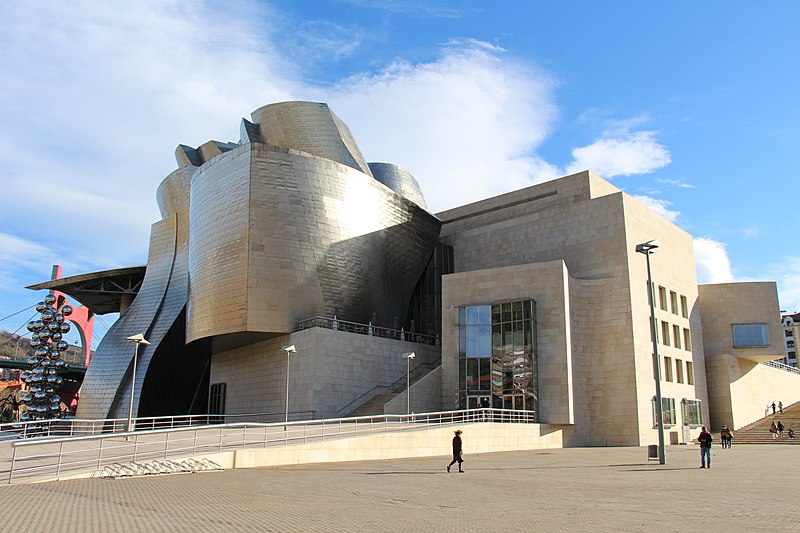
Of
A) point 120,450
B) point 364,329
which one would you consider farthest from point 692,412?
point 120,450

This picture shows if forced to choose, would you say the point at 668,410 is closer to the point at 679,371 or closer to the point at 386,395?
the point at 679,371

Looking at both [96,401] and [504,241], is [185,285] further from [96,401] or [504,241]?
[504,241]

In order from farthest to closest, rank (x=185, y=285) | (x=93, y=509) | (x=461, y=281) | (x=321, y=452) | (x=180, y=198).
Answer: (x=180, y=198), (x=185, y=285), (x=461, y=281), (x=321, y=452), (x=93, y=509)

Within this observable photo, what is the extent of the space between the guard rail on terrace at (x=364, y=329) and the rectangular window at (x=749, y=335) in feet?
65.2

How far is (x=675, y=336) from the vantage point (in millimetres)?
38719

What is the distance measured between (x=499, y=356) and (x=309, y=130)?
1963 centimetres

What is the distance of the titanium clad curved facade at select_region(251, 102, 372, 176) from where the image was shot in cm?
4222

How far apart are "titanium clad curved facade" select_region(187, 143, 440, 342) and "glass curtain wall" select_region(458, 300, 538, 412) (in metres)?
7.67

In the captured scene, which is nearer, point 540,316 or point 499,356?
point 540,316

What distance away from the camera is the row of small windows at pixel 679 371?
36.3 m

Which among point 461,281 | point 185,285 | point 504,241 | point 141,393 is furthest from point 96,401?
point 504,241

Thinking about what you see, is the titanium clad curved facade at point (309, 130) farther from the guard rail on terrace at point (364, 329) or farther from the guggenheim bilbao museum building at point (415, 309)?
the guard rail on terrace at point (364, 329)

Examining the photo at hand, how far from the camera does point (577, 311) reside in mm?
33688

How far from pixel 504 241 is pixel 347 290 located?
10.7 metres
